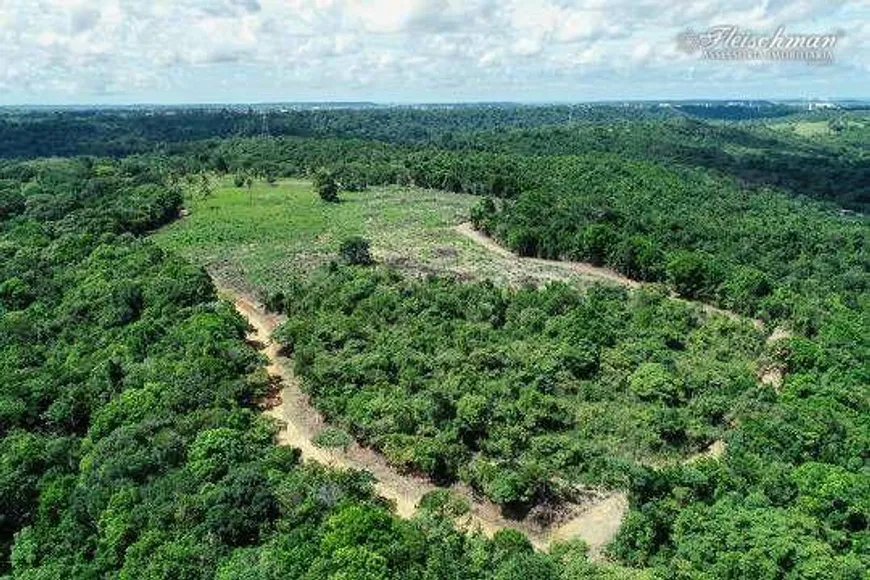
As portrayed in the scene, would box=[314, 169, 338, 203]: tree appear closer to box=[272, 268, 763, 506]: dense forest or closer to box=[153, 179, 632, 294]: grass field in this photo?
box=[153, 179, 632, 294]: grass field

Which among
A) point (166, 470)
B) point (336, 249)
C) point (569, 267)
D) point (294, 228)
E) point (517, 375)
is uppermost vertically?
point (166, 470)

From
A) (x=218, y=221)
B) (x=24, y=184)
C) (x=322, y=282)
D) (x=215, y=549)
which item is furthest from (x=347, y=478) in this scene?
(x=24, y=184)

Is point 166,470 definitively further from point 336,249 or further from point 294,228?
point 294,228

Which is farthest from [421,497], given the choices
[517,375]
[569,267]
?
[569,267]

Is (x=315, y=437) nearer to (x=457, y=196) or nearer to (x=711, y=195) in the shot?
(x=457, y=196)

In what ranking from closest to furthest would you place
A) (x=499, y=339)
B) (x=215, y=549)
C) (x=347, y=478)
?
(x=215, y=549) → (x=347, y=478) → (x=499, y=339)

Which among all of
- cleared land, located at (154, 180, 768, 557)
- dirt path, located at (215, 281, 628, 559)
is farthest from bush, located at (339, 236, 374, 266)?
dirt path, located at (215, 281, 628, 559)
